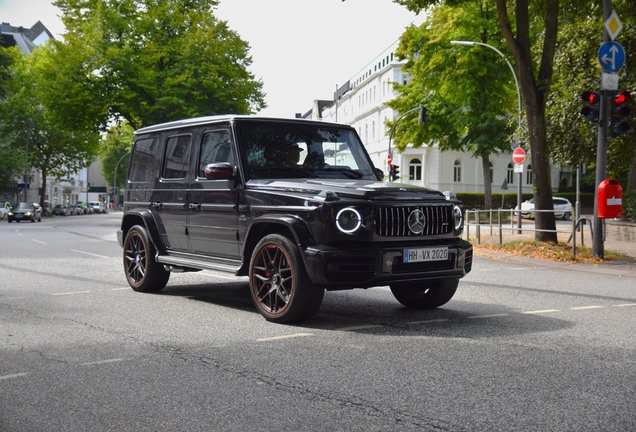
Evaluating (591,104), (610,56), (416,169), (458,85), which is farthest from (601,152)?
(416,169)

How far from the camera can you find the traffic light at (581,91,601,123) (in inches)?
602

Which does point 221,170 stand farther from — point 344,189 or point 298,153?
point 344,189

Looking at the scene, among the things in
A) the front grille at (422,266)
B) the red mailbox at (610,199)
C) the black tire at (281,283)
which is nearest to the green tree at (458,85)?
the red mailbox at (610,199)

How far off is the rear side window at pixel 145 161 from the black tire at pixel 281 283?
9.22 feet

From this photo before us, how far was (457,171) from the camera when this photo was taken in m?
75.6

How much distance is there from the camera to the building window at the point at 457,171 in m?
75.2

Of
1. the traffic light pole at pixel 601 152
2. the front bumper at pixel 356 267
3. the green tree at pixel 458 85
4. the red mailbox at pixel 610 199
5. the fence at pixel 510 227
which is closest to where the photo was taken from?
the front bumper at pixel 356 267

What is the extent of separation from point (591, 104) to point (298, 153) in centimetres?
908

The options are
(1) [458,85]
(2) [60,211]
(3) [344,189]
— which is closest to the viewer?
(3) [344,189]

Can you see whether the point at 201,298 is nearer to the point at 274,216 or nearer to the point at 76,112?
the point at 274,216

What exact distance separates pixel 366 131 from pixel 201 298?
8856 centimetres

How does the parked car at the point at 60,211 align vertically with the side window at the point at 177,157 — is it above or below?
below

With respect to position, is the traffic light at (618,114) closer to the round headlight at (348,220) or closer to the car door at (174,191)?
the car door at (174,191)

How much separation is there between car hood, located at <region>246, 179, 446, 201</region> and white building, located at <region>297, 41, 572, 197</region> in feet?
156
